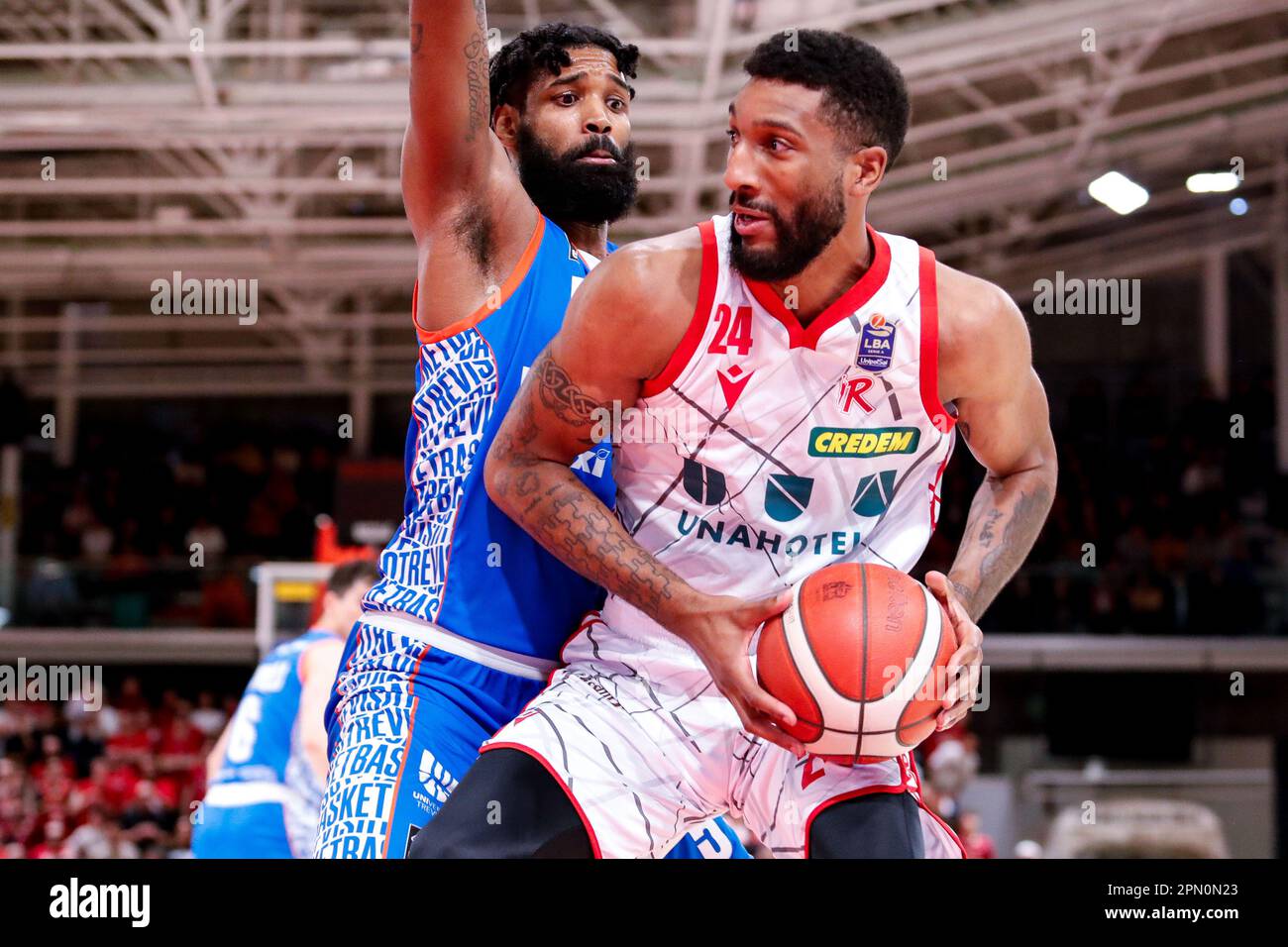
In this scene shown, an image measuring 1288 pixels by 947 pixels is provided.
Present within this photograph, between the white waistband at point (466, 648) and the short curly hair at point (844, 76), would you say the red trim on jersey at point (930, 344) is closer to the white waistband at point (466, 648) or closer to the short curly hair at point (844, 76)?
the short curly hair at point (844, 76)

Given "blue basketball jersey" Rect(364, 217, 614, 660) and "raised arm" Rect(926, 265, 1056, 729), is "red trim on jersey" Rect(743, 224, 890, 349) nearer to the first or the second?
"raised arm" Rect(926, 265, 1056, 729)

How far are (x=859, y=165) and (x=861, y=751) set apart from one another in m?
1.09

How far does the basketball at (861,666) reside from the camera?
8.16 ft

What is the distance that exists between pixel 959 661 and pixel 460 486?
110 cm

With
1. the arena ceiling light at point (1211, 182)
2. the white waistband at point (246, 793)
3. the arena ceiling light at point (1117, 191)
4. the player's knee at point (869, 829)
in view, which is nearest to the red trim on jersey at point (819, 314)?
the player's knee at point (869, 829)

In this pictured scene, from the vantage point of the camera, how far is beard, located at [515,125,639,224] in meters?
3.33

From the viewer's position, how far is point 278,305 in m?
19.3

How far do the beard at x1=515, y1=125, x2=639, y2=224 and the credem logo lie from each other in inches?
35.7

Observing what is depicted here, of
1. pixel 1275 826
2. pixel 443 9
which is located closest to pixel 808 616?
pixel 443 9

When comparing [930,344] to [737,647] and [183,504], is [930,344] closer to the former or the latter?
[737,647]
